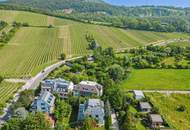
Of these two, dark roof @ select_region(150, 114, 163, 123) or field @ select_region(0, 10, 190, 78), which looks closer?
dark roof @ select_region(150, 114, 163, 123)

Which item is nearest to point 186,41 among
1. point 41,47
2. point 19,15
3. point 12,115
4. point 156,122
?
point 41,47

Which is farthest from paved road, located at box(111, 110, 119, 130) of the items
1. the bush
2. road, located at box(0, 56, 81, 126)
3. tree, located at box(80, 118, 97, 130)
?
road, located at box(0, 56, 81, 126)

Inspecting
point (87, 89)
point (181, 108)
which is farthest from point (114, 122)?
point (181, 108)

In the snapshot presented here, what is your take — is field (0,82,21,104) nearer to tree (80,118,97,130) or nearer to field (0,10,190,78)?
field (0,10,190,78)

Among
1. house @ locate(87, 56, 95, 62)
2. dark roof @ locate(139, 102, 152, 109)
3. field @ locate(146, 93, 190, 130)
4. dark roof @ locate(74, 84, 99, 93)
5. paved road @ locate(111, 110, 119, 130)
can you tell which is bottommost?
field @ locate(146, 93, 190, 130)

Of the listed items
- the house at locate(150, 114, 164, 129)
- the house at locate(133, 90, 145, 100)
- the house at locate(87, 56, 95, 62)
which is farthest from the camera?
the house at locate(87, 56, 95, 62)

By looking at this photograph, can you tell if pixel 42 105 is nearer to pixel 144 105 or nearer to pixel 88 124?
pixel 88 124

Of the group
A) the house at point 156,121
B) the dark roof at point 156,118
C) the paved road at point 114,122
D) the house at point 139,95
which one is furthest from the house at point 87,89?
the house at point 156,121
